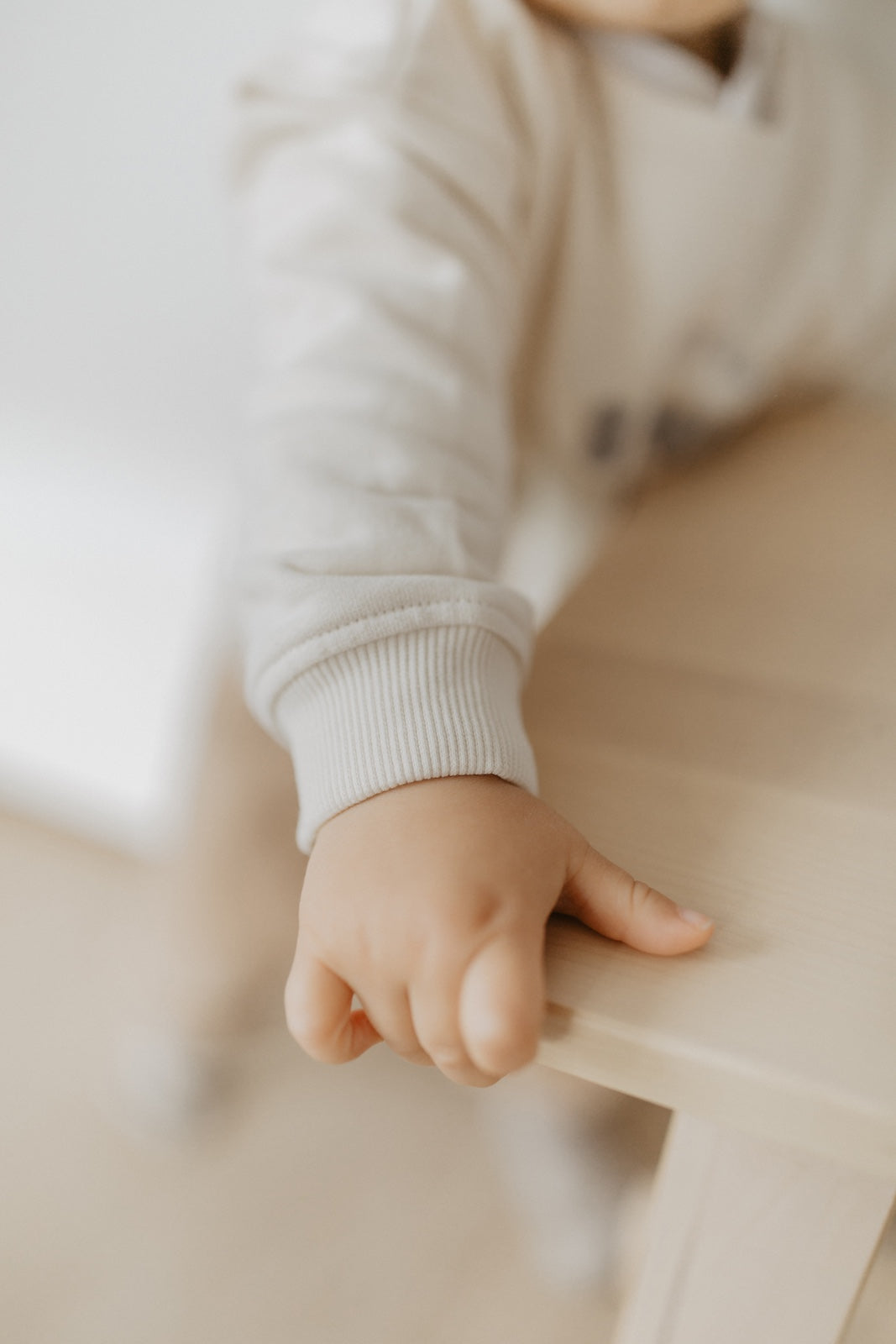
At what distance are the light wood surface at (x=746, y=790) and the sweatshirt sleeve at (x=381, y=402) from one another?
0.11ft

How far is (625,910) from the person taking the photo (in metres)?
0.22

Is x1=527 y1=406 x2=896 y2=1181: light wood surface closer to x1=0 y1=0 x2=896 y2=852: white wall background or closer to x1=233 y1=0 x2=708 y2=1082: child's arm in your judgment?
x1=233 y1=0 x2=708 y2=1082: child's arm

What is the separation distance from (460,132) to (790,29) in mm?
198

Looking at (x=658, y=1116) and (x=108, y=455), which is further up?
(x=108, y=455)

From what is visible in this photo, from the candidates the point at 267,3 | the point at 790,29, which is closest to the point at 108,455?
the point at 267,3

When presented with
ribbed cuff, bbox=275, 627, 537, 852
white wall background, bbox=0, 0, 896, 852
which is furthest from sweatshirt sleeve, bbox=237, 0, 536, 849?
white wall background, bbox=0, 0, 896, 852

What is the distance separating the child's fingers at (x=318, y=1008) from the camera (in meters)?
0.23

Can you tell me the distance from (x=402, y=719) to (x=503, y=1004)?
8cm

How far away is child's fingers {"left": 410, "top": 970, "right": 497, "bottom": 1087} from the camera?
209mm

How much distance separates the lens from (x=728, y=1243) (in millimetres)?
237

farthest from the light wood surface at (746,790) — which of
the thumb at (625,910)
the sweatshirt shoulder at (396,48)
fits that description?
the sweatshirt shoulder at (396,48)

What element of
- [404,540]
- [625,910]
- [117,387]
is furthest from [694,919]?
[117,387]

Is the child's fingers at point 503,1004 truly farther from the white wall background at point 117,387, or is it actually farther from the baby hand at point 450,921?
the white wall background at point 117,387

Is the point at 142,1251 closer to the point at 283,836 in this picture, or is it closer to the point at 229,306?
the point at 283,836
